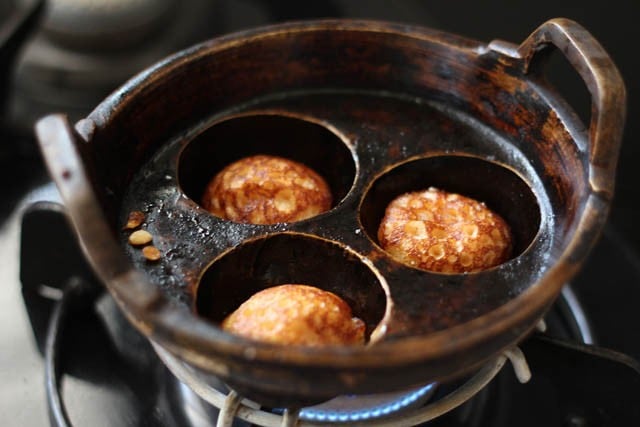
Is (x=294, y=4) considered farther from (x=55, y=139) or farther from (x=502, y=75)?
(x=55, y=139)

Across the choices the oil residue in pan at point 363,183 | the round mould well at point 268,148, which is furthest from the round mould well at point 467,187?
the round mould well at point 268,148

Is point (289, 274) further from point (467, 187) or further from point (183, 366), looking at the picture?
point (467, 187)

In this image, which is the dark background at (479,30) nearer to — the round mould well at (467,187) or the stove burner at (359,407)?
the round mould well at (467,187)

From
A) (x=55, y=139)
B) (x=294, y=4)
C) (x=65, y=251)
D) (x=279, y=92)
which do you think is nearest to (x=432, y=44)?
(x=279, y=92)

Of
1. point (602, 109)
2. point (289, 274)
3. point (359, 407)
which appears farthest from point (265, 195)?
point (602, 109)

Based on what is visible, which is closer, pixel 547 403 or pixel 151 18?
pixel 547 403

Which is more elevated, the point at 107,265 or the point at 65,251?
the point at 107,265
